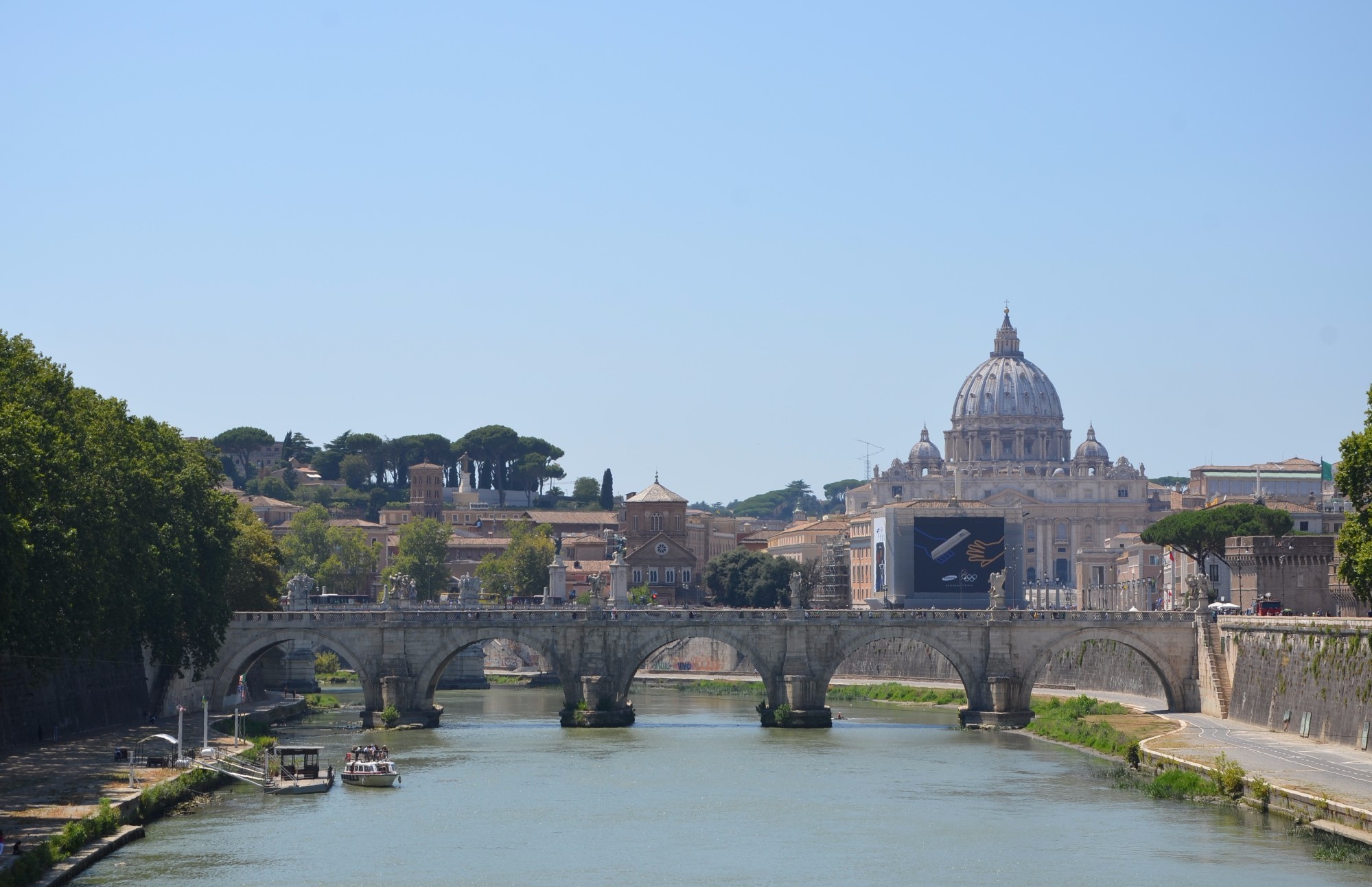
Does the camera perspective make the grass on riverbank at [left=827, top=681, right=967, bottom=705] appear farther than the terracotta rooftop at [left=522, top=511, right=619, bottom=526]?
No

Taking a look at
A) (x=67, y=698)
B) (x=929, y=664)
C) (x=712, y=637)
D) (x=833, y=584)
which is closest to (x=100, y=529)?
(x=67, y=698)

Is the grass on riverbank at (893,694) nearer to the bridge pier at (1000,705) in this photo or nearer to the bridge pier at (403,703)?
the bridge pier at (1000,705)

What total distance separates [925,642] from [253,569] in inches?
987

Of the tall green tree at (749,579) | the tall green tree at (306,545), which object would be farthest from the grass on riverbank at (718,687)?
the tall green tree at (306,545)

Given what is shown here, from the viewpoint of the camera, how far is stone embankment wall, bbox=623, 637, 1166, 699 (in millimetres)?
80375

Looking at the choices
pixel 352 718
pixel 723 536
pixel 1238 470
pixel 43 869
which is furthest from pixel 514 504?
pixel 43 869

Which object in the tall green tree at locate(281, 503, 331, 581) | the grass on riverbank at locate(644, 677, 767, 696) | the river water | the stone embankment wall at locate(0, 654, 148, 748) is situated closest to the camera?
the river water

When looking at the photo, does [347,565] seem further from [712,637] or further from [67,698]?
[67,698]

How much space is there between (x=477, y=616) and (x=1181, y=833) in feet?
111

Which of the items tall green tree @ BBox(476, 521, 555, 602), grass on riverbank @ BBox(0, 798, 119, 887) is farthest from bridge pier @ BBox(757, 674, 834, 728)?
tall green tree @ BBox(476, 521, 555, 602)

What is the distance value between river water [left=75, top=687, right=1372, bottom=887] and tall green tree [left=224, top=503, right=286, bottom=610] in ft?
44.1

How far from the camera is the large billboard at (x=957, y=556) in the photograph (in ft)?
418

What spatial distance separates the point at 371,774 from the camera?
53688 millimetres

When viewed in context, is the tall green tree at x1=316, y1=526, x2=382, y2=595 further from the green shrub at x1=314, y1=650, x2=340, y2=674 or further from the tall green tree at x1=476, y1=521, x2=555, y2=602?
the green shrub at x1=314, y1=650, x2=340, y2=674
